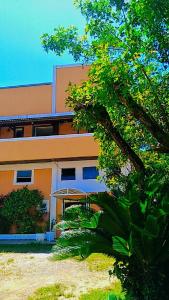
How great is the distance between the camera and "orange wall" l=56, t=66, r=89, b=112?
3238cm

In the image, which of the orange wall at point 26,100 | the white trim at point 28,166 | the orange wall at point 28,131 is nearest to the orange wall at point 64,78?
the orange wall at point 26,100

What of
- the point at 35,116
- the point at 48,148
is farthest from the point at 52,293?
the point at 35,116

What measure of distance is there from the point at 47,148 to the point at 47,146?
140mm

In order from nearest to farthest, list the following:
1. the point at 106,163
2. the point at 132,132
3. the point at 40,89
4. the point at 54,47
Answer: the point at 54,47, the point at 132,132, the point at 106,163, the point at 40,89

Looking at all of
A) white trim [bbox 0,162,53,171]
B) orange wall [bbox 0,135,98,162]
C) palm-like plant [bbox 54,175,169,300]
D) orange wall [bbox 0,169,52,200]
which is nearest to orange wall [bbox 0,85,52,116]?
orange wall [bbox 0,135,98,162]

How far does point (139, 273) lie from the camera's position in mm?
9688

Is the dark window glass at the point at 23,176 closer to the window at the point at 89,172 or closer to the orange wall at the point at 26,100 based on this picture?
the window at the point at 89,172

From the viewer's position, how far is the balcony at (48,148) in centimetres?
2931

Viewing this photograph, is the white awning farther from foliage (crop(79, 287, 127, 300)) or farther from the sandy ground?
foliage (crop(79, 287, 127, 300))

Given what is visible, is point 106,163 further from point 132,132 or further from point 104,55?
point 104,55

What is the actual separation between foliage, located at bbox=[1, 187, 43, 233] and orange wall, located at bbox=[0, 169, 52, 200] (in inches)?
39.6

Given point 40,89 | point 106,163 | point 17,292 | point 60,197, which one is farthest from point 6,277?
point 40,89

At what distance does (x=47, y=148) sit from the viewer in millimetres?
30062

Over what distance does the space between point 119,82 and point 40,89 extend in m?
24.7
